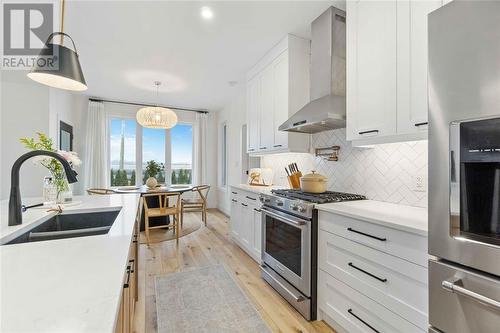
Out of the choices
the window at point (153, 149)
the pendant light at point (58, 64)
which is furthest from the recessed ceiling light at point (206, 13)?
the window at point (153, 149)

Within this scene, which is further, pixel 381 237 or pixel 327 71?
pixel 327 71

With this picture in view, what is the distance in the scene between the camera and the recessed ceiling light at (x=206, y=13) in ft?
7.11

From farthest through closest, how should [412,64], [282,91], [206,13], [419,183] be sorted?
[282,91] < [206,13] < [419,183] < [412,64]

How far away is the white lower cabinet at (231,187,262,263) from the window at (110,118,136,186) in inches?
135

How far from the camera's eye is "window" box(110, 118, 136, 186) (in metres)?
5.48

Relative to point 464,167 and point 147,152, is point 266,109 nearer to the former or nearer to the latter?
point 464,167

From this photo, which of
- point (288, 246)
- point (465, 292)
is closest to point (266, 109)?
point (288, 246)

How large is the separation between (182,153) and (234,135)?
1778mm

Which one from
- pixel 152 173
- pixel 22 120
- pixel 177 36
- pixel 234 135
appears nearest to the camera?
pixel 177 36

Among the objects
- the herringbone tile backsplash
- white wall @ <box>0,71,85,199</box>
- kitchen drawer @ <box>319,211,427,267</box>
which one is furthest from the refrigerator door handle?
white wall @ <box>0,71,85,199</box>

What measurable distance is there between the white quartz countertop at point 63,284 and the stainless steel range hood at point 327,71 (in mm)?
1818

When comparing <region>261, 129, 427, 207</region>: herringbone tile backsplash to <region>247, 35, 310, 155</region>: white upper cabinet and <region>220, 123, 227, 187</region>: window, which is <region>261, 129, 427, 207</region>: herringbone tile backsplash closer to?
<region>247, 35, 310, 155</region>: white upper cabinet

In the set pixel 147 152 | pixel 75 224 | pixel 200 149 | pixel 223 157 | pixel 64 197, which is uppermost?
pixel 200 149

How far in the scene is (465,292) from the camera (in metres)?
0.92
